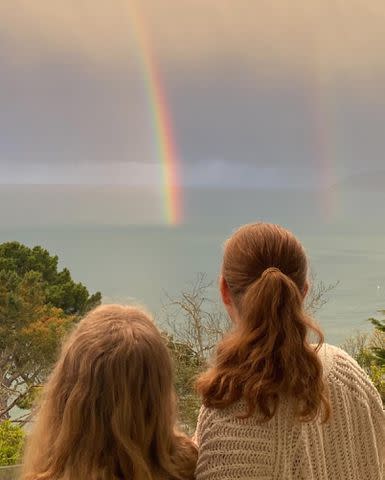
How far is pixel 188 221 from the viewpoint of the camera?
9538cm

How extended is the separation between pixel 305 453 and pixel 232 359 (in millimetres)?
273

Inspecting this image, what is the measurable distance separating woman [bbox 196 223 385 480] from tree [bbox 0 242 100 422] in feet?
50.1

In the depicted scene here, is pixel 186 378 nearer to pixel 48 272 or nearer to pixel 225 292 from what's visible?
pixel 225 292

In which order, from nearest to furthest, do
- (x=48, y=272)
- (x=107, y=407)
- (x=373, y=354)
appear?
1. (x=107, y=407)
2. (x=373, y=354)
3. (x=48, y=272)

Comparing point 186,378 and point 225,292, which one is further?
point 186,378

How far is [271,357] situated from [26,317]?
17.4 m

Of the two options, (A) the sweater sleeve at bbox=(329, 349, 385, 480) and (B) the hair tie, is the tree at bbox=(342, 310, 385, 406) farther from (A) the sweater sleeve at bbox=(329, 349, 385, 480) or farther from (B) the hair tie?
(B) the hair tie

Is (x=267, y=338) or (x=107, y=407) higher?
(x=267, y=338)

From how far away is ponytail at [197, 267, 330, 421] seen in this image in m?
1.41

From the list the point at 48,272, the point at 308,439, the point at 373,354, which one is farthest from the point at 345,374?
the point at 48,272

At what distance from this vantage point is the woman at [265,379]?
1.42 meters

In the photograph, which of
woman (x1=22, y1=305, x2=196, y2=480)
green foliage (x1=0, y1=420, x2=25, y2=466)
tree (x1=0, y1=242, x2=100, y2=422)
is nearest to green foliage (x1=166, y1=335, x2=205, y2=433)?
woman (x1=22, y1=305, x2=196, y2=480)

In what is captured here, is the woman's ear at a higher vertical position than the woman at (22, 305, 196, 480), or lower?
higher

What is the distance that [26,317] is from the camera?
1803 centimetres
